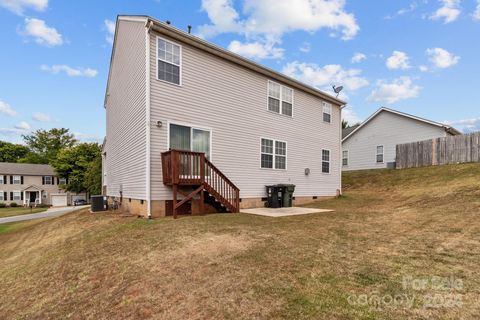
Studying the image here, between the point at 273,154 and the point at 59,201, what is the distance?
3943 centimetres

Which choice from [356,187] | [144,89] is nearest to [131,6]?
[144,89]

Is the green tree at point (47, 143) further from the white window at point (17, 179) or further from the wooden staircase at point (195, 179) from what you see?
the wooden staircase at point (195, 179)

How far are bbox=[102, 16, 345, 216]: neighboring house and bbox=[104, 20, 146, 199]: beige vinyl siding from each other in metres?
0.04

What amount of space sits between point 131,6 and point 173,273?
510 inches

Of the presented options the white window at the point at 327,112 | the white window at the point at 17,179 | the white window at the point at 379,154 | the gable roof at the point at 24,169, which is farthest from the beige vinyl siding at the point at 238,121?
the white window at the point at 17,179

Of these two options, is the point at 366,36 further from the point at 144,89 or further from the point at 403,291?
the point at 403,291

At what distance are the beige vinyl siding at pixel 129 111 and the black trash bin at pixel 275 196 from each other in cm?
554

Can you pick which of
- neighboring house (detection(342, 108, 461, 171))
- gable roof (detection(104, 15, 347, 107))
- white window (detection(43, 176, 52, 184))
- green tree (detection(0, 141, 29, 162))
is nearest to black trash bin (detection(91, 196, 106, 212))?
gable roof (detection(104, 15, 347, 107))

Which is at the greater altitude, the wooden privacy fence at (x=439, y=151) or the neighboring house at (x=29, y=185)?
the wooden privacy fence at (x=439, y=151)

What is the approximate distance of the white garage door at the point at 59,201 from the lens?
38400 mm

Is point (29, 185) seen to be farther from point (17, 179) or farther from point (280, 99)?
point (280, 99)

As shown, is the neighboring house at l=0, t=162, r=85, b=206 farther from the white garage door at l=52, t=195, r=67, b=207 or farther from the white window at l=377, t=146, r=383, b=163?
the white window at l=377, t=146, r=383, b=163

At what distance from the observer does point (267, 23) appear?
1421 cm

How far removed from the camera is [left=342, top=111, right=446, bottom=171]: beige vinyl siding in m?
20.7
